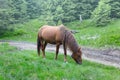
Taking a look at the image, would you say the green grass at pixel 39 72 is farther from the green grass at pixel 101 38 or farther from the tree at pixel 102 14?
the tree at pixel 102 14

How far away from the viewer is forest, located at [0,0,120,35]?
42875mm

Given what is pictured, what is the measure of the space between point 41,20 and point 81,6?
1032 centimetres

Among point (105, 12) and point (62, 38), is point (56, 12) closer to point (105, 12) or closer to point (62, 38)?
point (105, 12)

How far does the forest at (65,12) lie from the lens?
42.9 metres

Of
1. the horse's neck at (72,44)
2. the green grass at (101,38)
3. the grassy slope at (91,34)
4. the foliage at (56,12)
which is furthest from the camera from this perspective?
the foliage at (56,12)

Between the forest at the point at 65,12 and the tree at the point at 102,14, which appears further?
the forest at the point at 65,12

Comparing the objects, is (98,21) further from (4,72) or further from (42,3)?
(4,72)

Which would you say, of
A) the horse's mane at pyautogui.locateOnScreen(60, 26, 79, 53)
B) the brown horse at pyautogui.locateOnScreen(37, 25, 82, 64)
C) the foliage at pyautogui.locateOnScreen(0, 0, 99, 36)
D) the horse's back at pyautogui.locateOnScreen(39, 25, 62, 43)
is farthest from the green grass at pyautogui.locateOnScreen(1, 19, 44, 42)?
the horse's mane at pyautogui.locateOnScreen(60, 26, 79, 53)

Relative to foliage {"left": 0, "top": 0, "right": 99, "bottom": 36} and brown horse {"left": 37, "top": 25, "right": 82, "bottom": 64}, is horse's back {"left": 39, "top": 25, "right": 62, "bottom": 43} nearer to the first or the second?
brown horse {"left": 37, "top": 25, "right": 82, "bottom": 64}

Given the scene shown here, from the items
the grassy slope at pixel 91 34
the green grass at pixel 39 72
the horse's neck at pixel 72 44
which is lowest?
the grassy slope at pixel 91 34

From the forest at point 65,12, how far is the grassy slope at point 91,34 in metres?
1.46

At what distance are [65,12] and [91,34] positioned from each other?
14.4m

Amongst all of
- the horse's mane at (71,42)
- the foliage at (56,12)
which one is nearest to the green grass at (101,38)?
the foliage at (56,12)

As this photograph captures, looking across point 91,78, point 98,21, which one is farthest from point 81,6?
point 91,78
